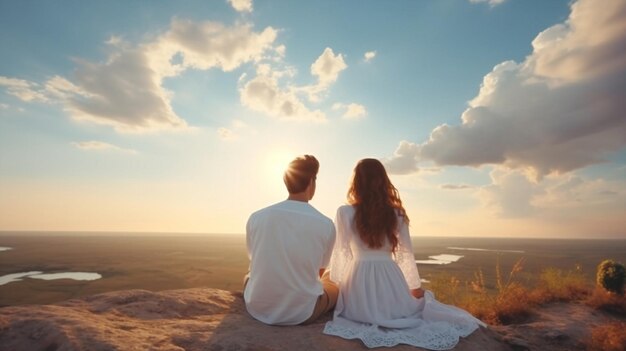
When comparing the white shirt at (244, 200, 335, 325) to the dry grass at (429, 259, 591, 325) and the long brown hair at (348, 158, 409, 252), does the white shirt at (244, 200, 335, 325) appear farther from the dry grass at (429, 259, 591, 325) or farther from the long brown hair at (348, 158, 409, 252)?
the dry grass at (429, 259, 591, 325)

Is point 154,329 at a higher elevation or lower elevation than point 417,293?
lower

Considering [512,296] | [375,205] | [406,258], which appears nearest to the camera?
[375,205]

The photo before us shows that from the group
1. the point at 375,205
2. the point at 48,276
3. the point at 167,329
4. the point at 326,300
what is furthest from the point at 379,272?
the point at 48,276

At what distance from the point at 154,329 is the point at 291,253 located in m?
1.50

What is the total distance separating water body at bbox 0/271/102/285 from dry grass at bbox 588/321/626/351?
3900 cm

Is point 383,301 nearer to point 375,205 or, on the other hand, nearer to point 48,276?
point 375,205

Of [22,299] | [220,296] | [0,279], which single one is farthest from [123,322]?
[0,279]

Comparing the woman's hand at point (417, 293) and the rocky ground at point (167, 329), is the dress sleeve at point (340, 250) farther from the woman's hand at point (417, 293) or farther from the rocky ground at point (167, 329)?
the woman's hand at point (417, 293)

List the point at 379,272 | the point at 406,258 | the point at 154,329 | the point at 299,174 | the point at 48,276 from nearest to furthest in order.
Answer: the point at 154,329
the point at 299,174
the point at 379,272
the point at 406,258
the point at 48,276

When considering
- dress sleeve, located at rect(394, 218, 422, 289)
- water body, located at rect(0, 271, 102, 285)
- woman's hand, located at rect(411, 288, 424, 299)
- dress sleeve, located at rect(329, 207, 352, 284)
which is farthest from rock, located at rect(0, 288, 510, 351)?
water body, located at rect(0, 271, 102, 285)

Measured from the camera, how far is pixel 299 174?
3.71 m

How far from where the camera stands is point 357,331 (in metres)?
3.61

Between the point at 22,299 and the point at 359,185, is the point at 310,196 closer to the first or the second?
the point at 359,185

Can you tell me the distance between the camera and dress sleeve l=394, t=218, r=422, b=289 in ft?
13.8
